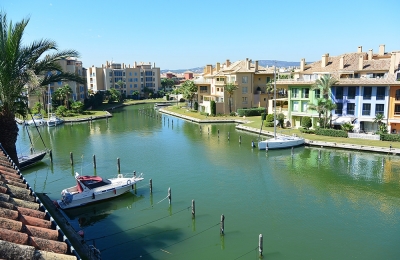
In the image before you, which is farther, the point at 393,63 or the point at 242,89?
the point at 242,89

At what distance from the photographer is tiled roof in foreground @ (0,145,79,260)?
6434 millimetres

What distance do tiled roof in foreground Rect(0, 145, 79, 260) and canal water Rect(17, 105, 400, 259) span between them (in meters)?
13.4

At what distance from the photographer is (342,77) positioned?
62375 mm

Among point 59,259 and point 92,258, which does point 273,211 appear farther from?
point 59,259

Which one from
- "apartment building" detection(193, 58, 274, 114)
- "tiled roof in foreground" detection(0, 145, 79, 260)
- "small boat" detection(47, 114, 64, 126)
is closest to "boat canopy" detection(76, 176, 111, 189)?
"tiled roof in foreground" detection(0, 145, 79, 260)

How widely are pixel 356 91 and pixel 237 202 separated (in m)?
35.8

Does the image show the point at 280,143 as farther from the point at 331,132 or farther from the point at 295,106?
the point at 295,106

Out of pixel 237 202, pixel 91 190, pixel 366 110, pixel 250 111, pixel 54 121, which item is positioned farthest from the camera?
pixel 250 111

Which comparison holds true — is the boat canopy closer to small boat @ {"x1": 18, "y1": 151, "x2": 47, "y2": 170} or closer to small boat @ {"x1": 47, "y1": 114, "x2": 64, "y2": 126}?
small boat @ {"x1": 18, "y1": 151, "x2": 47, "y2": 170}

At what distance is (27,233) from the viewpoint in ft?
24.3

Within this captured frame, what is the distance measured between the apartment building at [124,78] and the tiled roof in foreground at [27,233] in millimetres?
141245

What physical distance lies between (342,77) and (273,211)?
137 ft

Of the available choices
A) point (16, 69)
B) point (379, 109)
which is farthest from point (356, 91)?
point (16, 69)

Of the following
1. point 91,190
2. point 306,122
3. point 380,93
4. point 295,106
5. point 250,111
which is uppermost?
point 380,93
